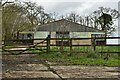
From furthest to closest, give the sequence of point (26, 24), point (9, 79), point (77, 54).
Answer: point (26, 24) < point (77, 54) < point (9, 79)

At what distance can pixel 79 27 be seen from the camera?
4444 cm

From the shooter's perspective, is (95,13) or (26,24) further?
(95,13)

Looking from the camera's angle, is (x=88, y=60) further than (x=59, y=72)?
Yes

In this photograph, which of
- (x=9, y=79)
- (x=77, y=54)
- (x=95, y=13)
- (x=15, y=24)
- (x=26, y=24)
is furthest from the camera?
(x=95, y=13)

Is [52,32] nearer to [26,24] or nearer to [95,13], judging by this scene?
[26,24]

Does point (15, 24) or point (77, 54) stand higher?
point (15, 24)

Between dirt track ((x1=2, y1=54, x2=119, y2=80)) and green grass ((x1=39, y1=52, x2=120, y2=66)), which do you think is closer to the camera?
dirt track ((x1=2, y1=54, x2=119, y2=80))

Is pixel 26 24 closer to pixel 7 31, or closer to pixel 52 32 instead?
pixel 7 31

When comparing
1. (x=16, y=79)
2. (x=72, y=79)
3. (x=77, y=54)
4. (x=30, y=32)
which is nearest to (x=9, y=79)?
(x=16, y=79)

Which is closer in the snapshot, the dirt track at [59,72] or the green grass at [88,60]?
the dirt track at [59,72]

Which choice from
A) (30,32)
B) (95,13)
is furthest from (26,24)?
(95,13)

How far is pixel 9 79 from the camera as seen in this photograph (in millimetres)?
5996

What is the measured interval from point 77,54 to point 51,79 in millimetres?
6796

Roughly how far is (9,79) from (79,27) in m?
38.8
